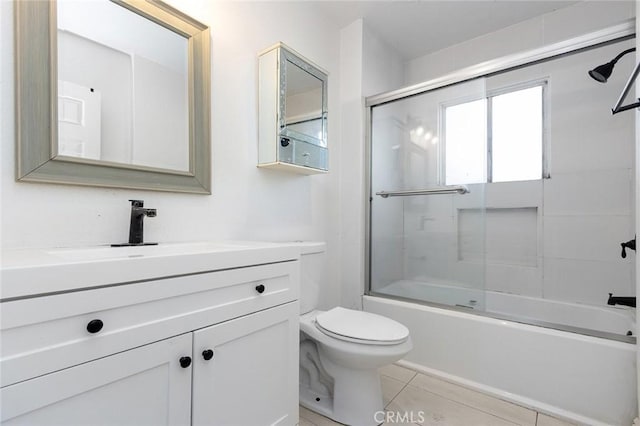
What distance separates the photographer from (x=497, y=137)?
2.41 meters

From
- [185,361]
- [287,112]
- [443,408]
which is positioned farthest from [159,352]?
[443,408]

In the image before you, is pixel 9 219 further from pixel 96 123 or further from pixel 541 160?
pixel 541 160

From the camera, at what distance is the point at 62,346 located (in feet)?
2.06

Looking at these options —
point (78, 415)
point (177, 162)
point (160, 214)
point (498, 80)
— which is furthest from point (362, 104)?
point (78, 415)

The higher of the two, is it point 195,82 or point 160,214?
point 195,82

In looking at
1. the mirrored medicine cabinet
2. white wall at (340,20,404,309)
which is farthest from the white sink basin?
white wall at (340,20,404,309)

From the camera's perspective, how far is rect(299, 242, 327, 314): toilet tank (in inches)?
61.8

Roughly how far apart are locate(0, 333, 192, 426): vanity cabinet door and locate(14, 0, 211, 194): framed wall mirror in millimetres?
637

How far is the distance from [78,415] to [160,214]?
741mm

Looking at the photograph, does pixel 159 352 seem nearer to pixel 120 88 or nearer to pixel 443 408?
pixel 120 88

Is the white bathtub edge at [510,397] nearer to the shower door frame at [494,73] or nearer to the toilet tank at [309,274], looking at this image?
the shower door frame at [494,73]

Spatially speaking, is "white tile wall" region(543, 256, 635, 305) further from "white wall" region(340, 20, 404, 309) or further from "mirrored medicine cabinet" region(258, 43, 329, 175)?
"mirrored medicine cabinet" region(258, 43, 329, 175)

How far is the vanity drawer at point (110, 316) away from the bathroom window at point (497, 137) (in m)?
1.69

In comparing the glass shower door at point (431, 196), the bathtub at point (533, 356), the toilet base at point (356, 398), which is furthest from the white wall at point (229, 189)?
the toilet base at point (356, 398)
